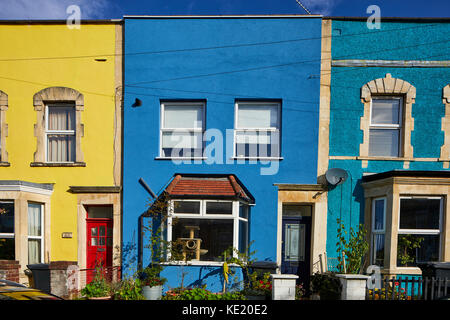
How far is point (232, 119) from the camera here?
27.6 ft

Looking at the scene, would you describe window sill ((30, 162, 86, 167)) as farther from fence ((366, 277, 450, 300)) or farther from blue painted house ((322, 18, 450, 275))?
fence ((366, 277, 450, 300))

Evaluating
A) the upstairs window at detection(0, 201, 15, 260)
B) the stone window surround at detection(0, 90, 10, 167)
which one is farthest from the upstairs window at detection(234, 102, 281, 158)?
the stone window surround at detection(0, 90, 10, 167)

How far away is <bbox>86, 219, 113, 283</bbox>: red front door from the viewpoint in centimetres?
854

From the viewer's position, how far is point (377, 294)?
20.9ft

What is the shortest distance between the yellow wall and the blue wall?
585 cm

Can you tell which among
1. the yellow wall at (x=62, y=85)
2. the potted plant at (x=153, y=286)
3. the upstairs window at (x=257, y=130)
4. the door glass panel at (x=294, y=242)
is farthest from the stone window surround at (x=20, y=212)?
the door glass panel at (x=294, y=242)

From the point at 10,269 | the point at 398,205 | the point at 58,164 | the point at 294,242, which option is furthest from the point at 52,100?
the point at 398,205

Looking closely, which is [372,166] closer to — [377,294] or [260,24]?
[377,294]

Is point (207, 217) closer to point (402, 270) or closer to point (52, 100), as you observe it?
point (402, 270)

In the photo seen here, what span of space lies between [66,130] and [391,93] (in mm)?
8524

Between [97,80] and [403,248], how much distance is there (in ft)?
28.4

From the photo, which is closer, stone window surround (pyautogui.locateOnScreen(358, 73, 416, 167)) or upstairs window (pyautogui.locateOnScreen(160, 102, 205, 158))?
stone window surround (pyautogui.locateOnScreen(358, 73, 416, 167))

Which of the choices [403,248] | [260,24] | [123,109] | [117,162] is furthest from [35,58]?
[403,248]

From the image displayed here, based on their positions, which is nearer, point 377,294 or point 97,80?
point 377,294
